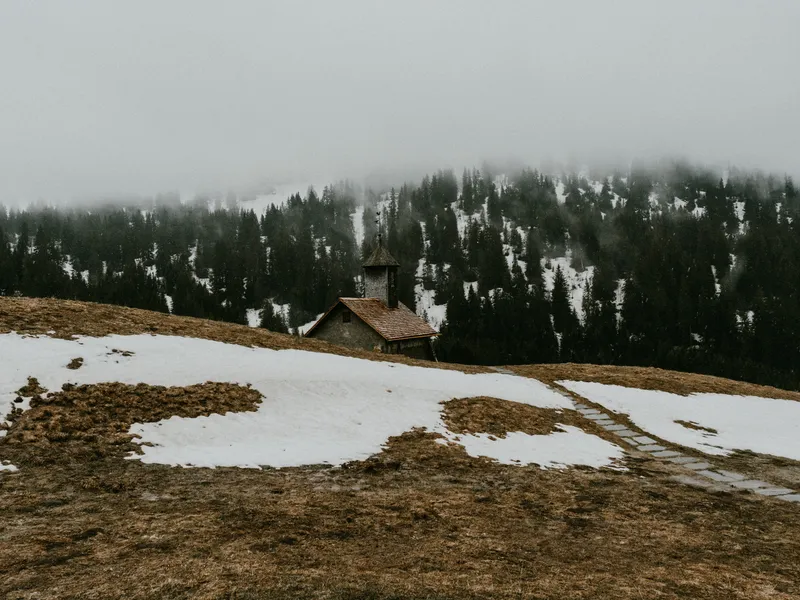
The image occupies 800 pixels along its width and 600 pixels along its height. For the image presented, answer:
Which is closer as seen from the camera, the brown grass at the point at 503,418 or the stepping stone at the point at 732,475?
the stepping stone at the point at 732,475

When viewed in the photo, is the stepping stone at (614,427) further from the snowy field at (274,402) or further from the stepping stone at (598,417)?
the snowy field at (274,402)

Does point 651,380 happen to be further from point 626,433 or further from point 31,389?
point 31,389

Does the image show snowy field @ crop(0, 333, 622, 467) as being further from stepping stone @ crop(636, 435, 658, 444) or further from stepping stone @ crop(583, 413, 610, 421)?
stepping stone @ crop(636, 435, 658, 444)

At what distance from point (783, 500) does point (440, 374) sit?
13.5 metres

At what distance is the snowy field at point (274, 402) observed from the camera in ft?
39.7

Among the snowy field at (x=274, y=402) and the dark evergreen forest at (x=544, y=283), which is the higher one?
the dark evergreen forest at (x=544, y=283)

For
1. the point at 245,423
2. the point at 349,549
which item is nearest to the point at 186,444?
the point at 245,423

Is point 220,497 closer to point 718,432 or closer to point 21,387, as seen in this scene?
point 21,387

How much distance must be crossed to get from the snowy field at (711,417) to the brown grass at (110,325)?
12443mm

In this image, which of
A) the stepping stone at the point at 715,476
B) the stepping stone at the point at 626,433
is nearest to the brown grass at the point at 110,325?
the stepping stone at the point at 626,433

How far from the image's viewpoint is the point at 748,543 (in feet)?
26.9

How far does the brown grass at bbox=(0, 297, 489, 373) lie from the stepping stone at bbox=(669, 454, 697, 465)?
1388 cm

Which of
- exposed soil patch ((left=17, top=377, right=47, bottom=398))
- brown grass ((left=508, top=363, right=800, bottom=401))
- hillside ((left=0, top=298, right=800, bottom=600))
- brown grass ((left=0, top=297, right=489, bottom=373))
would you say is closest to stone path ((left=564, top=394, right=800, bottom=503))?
hillside ((left=0, top=298, right=800, bottom=600))

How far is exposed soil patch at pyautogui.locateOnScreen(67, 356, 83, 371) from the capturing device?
1416 centimetres
